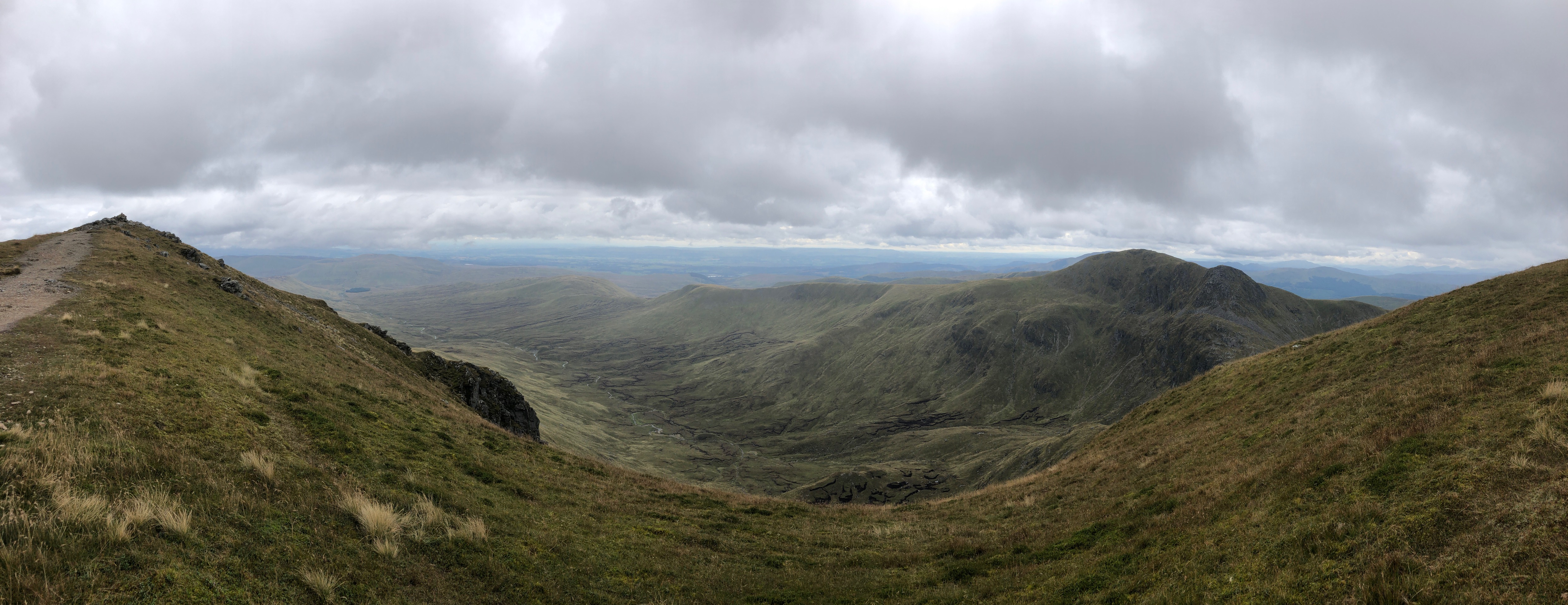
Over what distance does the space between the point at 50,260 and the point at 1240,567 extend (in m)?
66.1

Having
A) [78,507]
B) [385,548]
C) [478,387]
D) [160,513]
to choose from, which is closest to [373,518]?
[385,548]

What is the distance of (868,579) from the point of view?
703 inches

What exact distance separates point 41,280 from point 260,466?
112 feet

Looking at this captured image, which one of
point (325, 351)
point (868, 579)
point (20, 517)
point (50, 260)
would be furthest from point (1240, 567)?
point (50, 260)

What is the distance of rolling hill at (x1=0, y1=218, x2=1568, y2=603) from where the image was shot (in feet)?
30.5

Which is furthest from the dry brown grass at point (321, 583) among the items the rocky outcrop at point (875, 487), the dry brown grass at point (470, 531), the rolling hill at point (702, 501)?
the rocky outcrop at point (875, 487)

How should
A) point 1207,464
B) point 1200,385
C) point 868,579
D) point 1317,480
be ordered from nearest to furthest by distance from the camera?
point 1317,480 < point 868,579 < point 1207,464 < point 1200,385

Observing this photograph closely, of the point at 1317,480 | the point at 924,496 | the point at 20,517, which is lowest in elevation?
the point at 924,496

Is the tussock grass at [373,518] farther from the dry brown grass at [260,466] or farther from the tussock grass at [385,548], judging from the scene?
the dry brown grass at [260,466]

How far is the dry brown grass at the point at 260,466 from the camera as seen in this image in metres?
13.0

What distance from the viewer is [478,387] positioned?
177 feet

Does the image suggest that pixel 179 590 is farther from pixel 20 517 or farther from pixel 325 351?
pixel 325 351

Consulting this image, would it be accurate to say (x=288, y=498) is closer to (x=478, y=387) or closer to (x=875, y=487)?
(x=478, y=387)

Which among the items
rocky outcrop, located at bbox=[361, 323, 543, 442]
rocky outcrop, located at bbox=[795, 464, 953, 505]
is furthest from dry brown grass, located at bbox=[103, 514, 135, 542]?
rocky outcrop, located at bbox=[795, 464, 953, 505]
